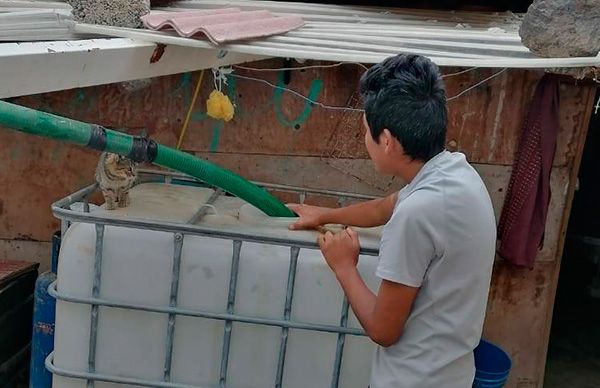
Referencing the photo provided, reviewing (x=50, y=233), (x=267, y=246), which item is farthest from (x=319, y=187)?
(x=50, y=233)

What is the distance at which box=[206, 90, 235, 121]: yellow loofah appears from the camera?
9.76ft

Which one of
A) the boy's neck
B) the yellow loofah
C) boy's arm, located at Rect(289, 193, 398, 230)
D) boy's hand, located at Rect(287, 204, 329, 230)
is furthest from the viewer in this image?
the yellow loofah

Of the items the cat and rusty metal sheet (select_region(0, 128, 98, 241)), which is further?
rusty metal sheet (select_region(0, 128, 98, 241))

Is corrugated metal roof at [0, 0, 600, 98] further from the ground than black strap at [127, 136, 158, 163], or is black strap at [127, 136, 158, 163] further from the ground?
corrugated metal roof at [0, 0, 600, 98]

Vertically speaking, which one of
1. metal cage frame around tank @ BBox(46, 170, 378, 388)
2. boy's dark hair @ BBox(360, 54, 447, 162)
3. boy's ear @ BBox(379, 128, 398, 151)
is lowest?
metal cage frame around tank @ BBox(46, 170, 378, 388)

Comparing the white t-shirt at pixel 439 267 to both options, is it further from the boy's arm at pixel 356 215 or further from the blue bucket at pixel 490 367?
the blue bucket at pixel 490 367

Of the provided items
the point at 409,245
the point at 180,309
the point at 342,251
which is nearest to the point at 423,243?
the point at 409,245

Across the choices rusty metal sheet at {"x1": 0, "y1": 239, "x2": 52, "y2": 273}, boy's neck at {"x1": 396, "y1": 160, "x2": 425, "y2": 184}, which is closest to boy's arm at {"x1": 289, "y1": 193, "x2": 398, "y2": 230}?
Answer: boy's neck at {"x1": 396, "y1": 160, "x2": 425, "y2": 184}

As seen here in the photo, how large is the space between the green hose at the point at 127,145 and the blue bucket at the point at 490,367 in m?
1.02

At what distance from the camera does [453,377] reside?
6.06ft

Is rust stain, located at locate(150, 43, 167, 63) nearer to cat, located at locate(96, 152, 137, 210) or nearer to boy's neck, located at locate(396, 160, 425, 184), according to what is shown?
cat, located at locate(96, 152, 137, 210)

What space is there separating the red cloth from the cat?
180cm

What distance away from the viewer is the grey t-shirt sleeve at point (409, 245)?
1.66 metres

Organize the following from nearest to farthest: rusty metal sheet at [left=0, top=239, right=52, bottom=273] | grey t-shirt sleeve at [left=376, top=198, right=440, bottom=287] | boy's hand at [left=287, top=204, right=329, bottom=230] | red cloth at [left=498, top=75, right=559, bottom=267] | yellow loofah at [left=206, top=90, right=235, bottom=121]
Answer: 1. grey t-shirt sleeve at [left=376, top=198, right=440, bottom=287]
2. boy's hand at [left=287, top=204, right=329, bottom=230]
3. yellow loofah at [left=206, top=90, right=235, bottom=121]
4. red cloth at [left=498, top=75, right=559, bottom=267]
5. rusty metal sheet at [left=0, top=239, right=52, bottom=273]
